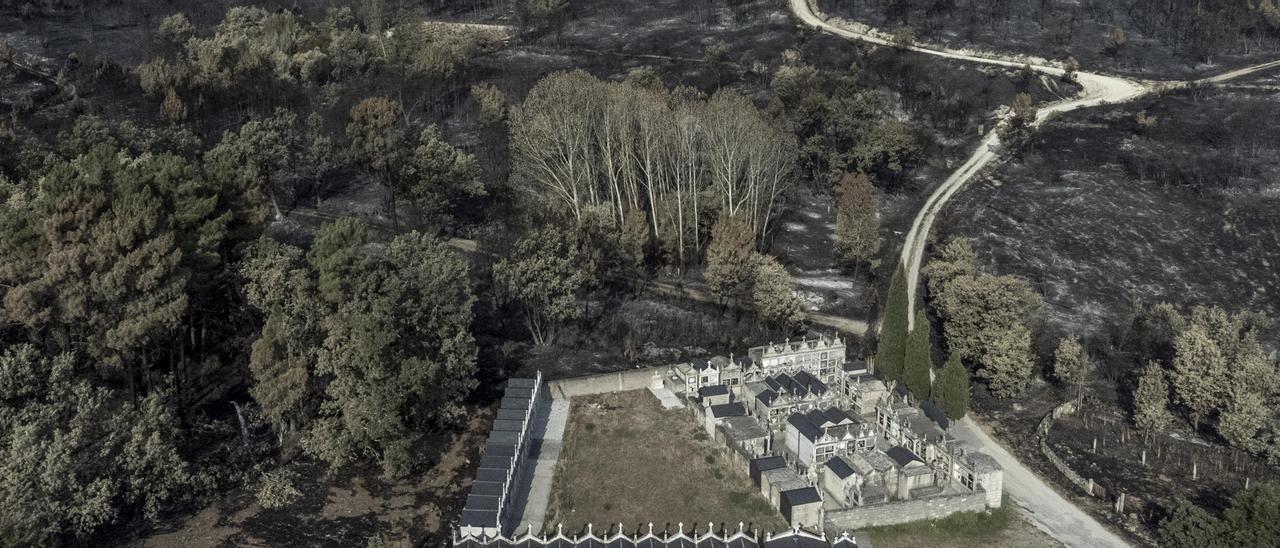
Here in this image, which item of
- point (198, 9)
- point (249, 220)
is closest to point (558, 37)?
point (198, 9)

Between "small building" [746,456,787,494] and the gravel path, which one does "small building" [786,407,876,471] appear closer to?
"small building" [746,456,787,494]

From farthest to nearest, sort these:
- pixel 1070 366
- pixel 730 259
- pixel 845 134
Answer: pixel 845 134
pixel 730 259
pixel 1070 366

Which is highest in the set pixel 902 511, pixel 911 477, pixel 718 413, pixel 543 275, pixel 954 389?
pixel 543 275

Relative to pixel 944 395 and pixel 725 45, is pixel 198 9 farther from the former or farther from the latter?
pixel 944 395

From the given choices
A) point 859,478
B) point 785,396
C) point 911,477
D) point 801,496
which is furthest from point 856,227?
point 801,496

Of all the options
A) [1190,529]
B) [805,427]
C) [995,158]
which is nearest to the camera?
[1190,529]

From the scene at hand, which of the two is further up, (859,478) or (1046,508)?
(859,478)

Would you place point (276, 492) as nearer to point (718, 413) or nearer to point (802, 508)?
point (718, 413)
